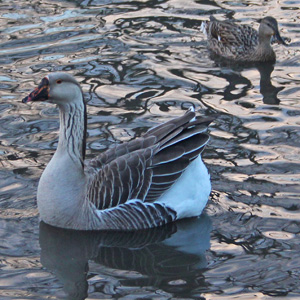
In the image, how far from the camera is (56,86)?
7.32 meters

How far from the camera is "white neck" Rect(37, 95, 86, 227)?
7.45 m

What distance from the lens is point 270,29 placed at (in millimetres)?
11977

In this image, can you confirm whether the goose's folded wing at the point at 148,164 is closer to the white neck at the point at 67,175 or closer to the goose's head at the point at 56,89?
the white neck at the point at 67,175

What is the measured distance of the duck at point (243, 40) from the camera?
39.1 feet

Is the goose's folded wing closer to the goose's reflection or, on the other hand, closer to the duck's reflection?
the goose's reflection

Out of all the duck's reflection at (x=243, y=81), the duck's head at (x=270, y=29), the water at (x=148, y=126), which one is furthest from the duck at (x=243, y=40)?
the water at (x=148, y=126)

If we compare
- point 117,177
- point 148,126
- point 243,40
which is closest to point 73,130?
point 117,177

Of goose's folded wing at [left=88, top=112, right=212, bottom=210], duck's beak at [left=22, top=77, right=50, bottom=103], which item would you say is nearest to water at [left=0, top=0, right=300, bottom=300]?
goose's folded wing at [left=88, top=112, right=212, bottom=210]

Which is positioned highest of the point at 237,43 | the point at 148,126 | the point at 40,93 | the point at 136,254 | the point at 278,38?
the point at 40,93

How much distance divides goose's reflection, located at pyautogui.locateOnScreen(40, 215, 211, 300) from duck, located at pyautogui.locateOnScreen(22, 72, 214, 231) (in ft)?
0.36

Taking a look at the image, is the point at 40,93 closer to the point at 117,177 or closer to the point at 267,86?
the point at 117,177

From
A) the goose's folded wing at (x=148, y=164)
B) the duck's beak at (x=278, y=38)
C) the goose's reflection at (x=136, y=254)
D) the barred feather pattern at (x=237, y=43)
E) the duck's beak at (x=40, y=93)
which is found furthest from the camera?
the barred feather pattern at (x=237, y=43)

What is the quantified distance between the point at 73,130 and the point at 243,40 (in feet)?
18.1

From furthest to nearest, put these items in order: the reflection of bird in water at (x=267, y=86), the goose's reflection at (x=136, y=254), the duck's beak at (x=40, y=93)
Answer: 1. the reflection of bird in water at (x=267, y=86)
2. the duck's beak at (x=40, y=93)
3. the goose's reflection at (x=136, y=254)
